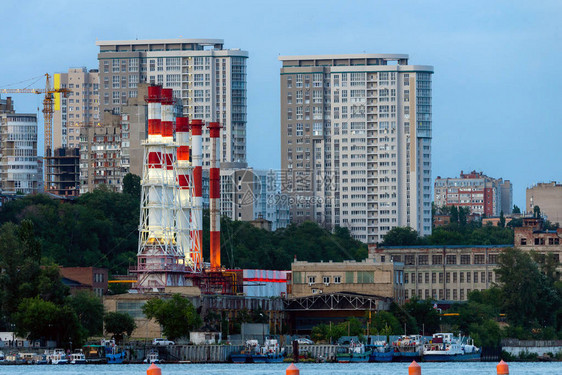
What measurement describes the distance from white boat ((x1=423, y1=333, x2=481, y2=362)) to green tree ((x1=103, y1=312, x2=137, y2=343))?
26.2m

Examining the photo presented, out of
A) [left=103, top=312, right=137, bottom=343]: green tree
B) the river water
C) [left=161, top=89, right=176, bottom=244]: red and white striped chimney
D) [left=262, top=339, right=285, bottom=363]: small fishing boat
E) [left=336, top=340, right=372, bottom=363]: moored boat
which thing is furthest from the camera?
[left=161, top=89, right=176, bottom=244]: red and white striped chimney

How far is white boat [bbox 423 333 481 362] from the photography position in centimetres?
13438

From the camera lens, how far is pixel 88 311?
132375mm

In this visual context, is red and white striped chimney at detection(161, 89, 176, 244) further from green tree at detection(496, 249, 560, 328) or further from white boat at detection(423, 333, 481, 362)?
green tree at detection(496, 249, 560, 328)

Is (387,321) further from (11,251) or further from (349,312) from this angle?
(11,251)

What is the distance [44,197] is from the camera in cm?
19462

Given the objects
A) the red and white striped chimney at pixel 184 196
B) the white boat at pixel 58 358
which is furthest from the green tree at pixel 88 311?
the red and white striped chimney at pixel 184 196

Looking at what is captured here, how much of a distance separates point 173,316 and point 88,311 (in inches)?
294

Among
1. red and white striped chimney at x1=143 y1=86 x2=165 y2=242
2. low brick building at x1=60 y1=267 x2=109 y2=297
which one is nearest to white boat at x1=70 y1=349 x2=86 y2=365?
low brick building at x1=60 y1=267 x2=109 y2=297

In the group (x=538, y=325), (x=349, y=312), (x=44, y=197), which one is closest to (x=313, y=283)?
(x=349, y=312)

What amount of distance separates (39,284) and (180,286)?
25333 mm

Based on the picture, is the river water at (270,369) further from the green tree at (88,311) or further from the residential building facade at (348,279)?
the residential building facade at (348,279)

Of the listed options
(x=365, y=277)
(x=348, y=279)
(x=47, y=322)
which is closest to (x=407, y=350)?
(x=47, y=322)

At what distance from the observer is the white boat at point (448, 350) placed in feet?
441
